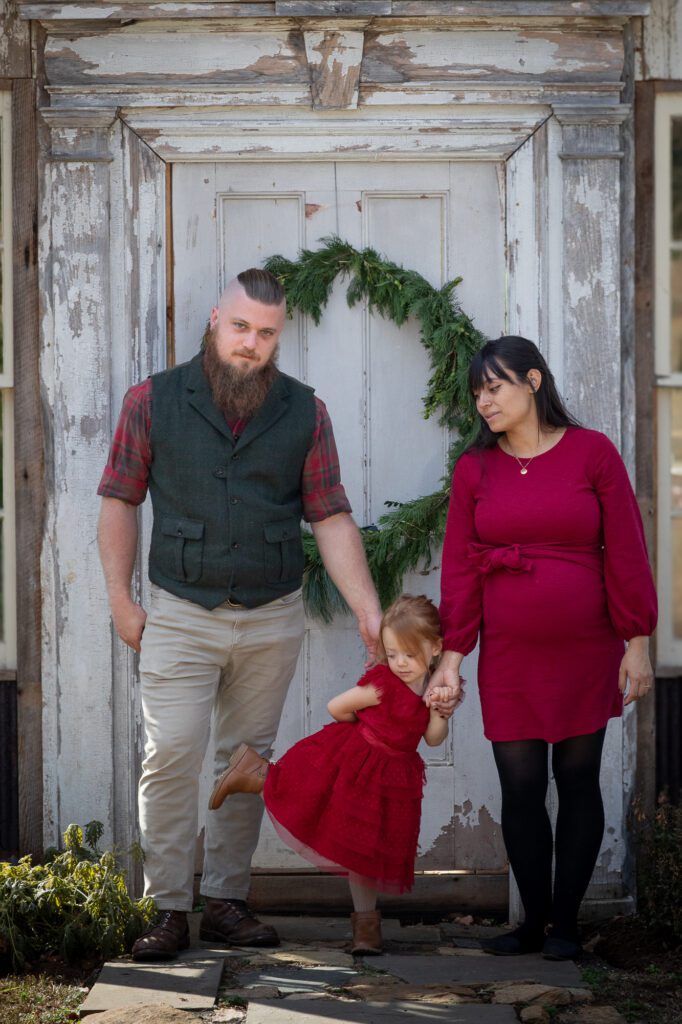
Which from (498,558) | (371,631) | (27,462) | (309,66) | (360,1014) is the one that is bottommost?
(360,1014)

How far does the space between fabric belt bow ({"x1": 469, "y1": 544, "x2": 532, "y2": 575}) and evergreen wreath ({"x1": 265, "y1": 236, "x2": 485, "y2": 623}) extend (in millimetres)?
770

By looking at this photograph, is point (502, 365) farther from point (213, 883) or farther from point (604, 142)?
point (213, 883)

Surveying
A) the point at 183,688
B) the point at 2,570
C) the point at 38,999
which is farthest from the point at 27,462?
the point at 38,999

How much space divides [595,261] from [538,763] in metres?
1.85

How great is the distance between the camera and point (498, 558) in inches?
146

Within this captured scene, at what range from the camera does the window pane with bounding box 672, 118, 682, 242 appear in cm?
476

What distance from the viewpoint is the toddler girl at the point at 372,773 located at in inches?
147

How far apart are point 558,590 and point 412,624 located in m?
0.45

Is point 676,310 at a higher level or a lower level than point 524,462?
higher

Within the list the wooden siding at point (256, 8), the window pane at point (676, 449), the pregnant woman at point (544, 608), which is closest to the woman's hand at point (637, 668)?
the pregnant woman at point (544, 608)

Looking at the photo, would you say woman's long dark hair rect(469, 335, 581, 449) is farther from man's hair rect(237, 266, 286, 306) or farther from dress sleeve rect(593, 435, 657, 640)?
man's hair rect(237, 266, 286, 306)

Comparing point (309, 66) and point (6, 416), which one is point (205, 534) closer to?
point (6, 416)

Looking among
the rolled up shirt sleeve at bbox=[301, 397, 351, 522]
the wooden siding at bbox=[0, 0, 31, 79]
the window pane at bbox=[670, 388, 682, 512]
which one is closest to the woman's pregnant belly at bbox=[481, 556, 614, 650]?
the rolled up shirt sleeve at bbox=[301, 397, 351, 522]

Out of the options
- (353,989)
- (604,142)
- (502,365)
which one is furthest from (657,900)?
(604,142)
